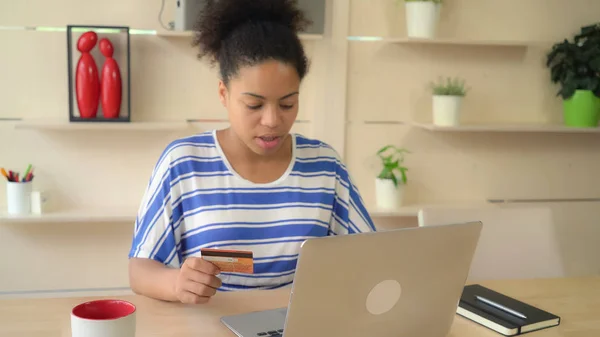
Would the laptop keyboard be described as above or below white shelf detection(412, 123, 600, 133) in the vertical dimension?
below

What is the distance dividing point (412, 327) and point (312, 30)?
67.7 inches

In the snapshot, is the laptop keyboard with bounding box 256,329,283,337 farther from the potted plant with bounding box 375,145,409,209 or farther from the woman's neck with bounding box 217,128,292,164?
the potted plant with bounding box 375,145,409,209

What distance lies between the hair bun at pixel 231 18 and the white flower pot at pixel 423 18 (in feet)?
4.14

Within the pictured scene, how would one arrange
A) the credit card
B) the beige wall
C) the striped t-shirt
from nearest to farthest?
1. the credit card
2. the striped t-shirt
3. the beige wall

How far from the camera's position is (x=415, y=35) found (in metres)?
2.73

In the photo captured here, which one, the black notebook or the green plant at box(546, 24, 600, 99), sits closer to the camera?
the black notebook

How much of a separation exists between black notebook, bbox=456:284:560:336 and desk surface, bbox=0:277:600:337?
18 millimetres

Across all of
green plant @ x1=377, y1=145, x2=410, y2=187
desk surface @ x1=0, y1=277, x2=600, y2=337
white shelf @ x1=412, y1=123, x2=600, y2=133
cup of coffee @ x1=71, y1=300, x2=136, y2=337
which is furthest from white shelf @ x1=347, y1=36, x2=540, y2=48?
cup of coffee @ x1=71, y1=300, x2=136, y2=337

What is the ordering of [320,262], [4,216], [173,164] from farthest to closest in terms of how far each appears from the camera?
[4,216] → [173,164] → [320,262]

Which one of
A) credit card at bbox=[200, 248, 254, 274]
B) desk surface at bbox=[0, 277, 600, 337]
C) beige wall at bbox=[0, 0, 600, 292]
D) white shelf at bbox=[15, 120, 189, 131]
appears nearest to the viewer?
credit card at bbox=[200, 248, 254, 274]

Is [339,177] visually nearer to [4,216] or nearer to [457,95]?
[457,95]

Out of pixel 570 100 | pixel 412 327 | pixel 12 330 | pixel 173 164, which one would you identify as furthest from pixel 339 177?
pixel 570 100

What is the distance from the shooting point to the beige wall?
2.60m

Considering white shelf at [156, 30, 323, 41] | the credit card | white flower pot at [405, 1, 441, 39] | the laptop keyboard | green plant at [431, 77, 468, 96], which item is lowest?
the laptop keyboard
